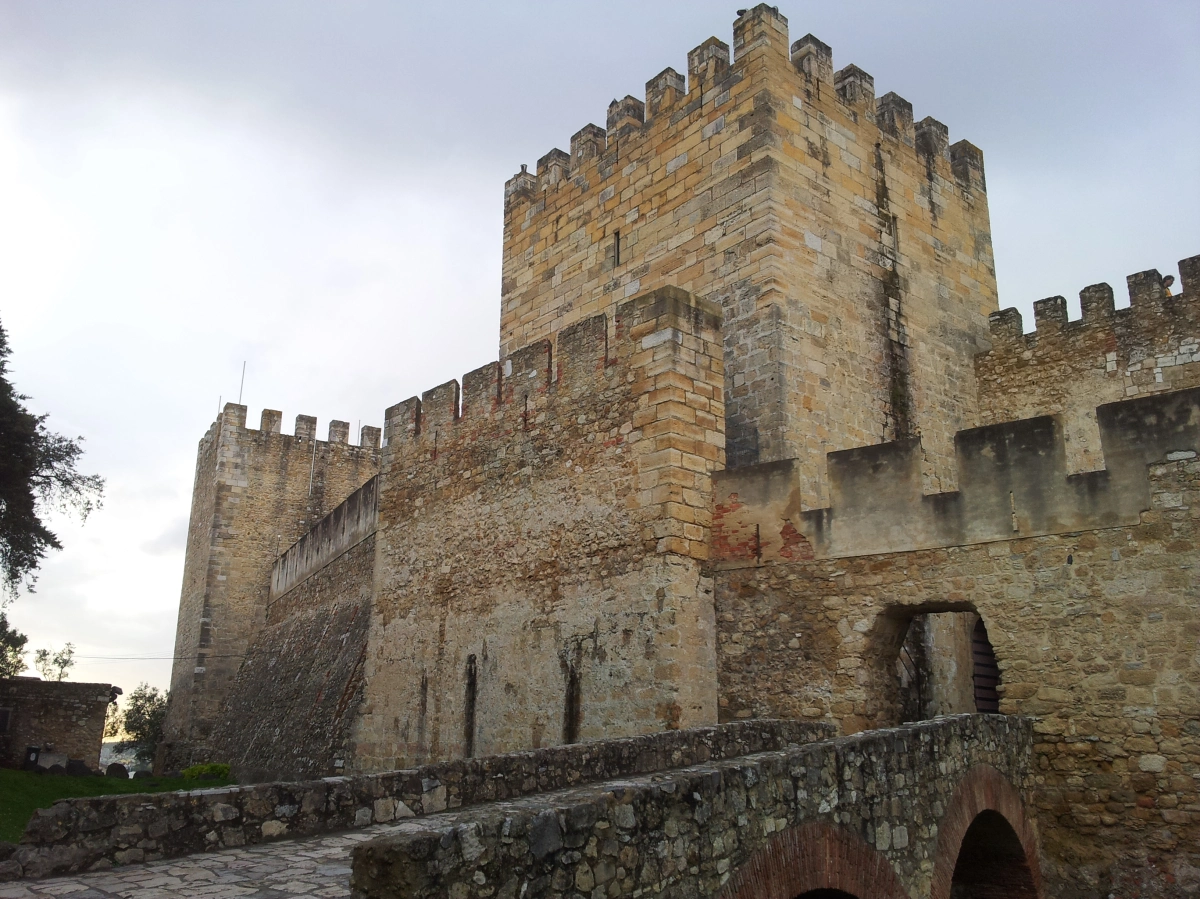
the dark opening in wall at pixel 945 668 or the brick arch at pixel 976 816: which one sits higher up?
the dark opening in wall at pixel 945 668

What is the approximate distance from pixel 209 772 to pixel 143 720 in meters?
19.7

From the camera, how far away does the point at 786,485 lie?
941 cm

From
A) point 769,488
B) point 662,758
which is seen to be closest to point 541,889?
point 662,758

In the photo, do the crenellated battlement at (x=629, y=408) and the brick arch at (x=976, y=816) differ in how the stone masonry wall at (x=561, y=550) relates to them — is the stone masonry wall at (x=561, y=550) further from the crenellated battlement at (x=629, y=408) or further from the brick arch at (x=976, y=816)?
the brick arch at (x=976, y=816)

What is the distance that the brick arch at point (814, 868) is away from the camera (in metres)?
4.59

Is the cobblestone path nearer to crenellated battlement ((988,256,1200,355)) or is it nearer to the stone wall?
crenellated battlement ((988,256,1200,355))

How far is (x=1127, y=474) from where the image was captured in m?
7.55

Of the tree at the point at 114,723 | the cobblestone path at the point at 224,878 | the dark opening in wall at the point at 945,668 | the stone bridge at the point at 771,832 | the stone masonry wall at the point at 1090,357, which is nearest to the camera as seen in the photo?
the stone bridge at the point at 771,832

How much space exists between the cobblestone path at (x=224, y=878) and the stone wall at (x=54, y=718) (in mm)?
18554

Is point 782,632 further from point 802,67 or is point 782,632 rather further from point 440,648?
point 802,67

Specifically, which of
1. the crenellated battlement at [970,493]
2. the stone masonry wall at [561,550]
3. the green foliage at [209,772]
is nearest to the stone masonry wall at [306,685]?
the green foliage at [209,772]

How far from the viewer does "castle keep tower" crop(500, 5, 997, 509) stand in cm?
1109

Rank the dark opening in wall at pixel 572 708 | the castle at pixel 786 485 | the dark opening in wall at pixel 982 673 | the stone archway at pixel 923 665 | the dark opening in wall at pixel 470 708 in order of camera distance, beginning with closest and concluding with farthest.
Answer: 1. the castle at pixel 786 485
2. the stone archway at pixel 923 665
3. the dark opening in wall at pixel 572 708
4. the dark opening in wall at pixel 982 673
5. the dark opening in wall at pixel 470 708

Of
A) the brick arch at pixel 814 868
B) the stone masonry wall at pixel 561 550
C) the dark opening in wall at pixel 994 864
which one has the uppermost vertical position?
the stone masonry wall at pixel 561 550
